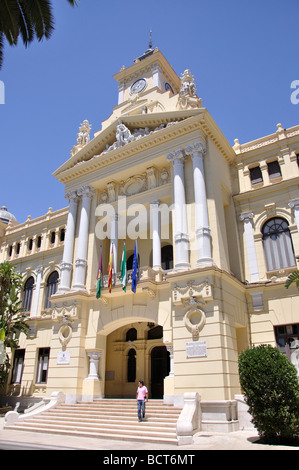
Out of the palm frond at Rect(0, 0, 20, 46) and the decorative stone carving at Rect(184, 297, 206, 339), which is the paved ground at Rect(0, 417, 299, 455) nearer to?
the decorative stone carving at Rect(184, 297, 206, 339)

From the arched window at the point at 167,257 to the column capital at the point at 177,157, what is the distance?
5827mm

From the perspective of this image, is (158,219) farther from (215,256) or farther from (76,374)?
(76,374)

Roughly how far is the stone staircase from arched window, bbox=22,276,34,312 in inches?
518

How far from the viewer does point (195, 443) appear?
12547 millimetres

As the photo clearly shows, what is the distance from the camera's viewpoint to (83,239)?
955 inches

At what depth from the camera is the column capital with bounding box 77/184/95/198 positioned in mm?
25422

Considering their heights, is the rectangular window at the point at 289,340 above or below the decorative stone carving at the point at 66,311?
below

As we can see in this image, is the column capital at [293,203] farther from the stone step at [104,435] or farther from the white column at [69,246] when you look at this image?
the white column at [69,246]

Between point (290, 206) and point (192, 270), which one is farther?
point (290, 206)

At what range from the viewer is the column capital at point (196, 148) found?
68.1 ft

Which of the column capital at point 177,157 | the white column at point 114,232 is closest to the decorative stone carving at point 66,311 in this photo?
the white column at point 114,232

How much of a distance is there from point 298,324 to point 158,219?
378 inches

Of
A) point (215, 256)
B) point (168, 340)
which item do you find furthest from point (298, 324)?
point (168, 340)
